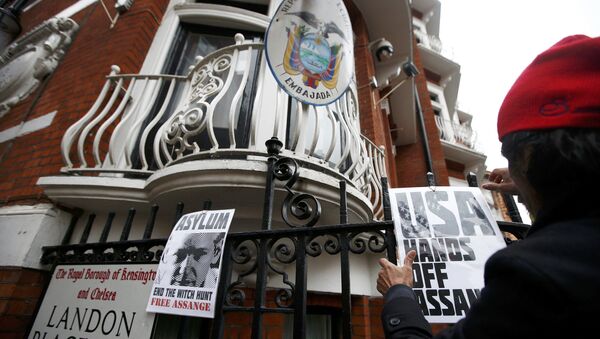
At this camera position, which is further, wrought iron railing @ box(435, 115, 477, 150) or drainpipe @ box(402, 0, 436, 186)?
wrought iron railing @ box(435, 115, 477, 150)

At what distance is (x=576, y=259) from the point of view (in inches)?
20.6

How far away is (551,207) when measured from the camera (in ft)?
2.17

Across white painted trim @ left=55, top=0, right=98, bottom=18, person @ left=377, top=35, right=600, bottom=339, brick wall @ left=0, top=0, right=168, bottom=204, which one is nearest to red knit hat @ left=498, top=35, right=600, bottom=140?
person @ left=377, top=35, right=600, bottom=339

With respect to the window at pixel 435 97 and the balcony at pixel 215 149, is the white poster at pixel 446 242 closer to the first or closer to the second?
the balcony at pixel 215 149

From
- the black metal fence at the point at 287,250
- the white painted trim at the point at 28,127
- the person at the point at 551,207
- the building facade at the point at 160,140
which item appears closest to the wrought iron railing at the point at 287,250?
the black metal fence at the point at 287,250

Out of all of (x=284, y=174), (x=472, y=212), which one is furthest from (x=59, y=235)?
(x=472, y=212)

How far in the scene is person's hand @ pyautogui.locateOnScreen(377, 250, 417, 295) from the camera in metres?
1.07

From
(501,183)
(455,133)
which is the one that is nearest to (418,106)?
(455,133)

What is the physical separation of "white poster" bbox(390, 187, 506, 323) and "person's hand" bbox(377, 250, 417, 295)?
0.05 meters

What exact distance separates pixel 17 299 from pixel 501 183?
3023 millimetres

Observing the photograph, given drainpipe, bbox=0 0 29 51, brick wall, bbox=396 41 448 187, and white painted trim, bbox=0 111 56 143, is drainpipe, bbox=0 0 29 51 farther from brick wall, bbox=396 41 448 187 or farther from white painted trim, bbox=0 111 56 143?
brick wall, bbox=396 41 448 187

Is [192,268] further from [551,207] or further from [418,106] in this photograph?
[418,106]

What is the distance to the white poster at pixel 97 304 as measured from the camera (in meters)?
1.45

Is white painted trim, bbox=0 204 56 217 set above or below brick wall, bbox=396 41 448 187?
below
